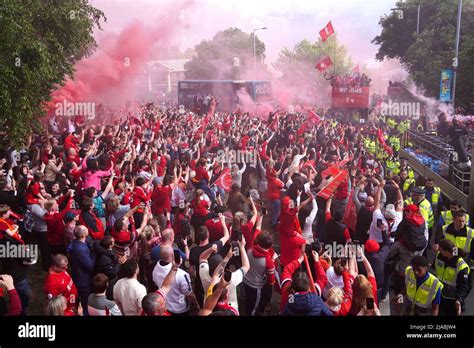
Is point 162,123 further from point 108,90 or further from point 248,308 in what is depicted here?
point 248,308

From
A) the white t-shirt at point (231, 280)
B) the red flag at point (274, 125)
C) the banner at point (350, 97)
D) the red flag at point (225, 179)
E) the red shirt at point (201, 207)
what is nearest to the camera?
the white t-shirt at point (231, 280)

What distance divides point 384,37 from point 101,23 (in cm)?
673

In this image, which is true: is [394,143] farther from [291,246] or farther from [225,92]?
[291,246]

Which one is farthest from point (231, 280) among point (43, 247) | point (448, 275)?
point (43, 247)

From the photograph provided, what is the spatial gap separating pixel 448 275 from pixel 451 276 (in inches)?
1.4

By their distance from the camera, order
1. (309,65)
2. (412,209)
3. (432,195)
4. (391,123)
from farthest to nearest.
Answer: (309,65)
(391,123)
(432,195)
(412,209)

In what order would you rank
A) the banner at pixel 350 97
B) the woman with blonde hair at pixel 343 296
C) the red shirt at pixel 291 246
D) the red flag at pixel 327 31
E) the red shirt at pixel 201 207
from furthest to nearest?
the banner at pixel 350 97 → the red flag at pixel 327 31 → the red shirt at pixel 201 207 → the red shirt at pixel 291 246 → the woman with blonde hair at pixel 343 296

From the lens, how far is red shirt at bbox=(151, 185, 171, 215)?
7281mm

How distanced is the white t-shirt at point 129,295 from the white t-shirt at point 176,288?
0.35 meters

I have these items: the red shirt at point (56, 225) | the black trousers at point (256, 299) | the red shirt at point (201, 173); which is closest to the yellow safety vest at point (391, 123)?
the red shirt at point (201, 173)

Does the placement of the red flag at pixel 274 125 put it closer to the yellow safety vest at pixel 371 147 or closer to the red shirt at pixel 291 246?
the yellow safety vest at pixel 371 147

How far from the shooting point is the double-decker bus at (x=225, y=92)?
578 inches

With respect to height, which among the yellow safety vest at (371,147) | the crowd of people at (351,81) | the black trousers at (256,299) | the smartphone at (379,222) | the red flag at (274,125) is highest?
the crowd of people at (351,81)

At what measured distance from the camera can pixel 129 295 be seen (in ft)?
14.9
